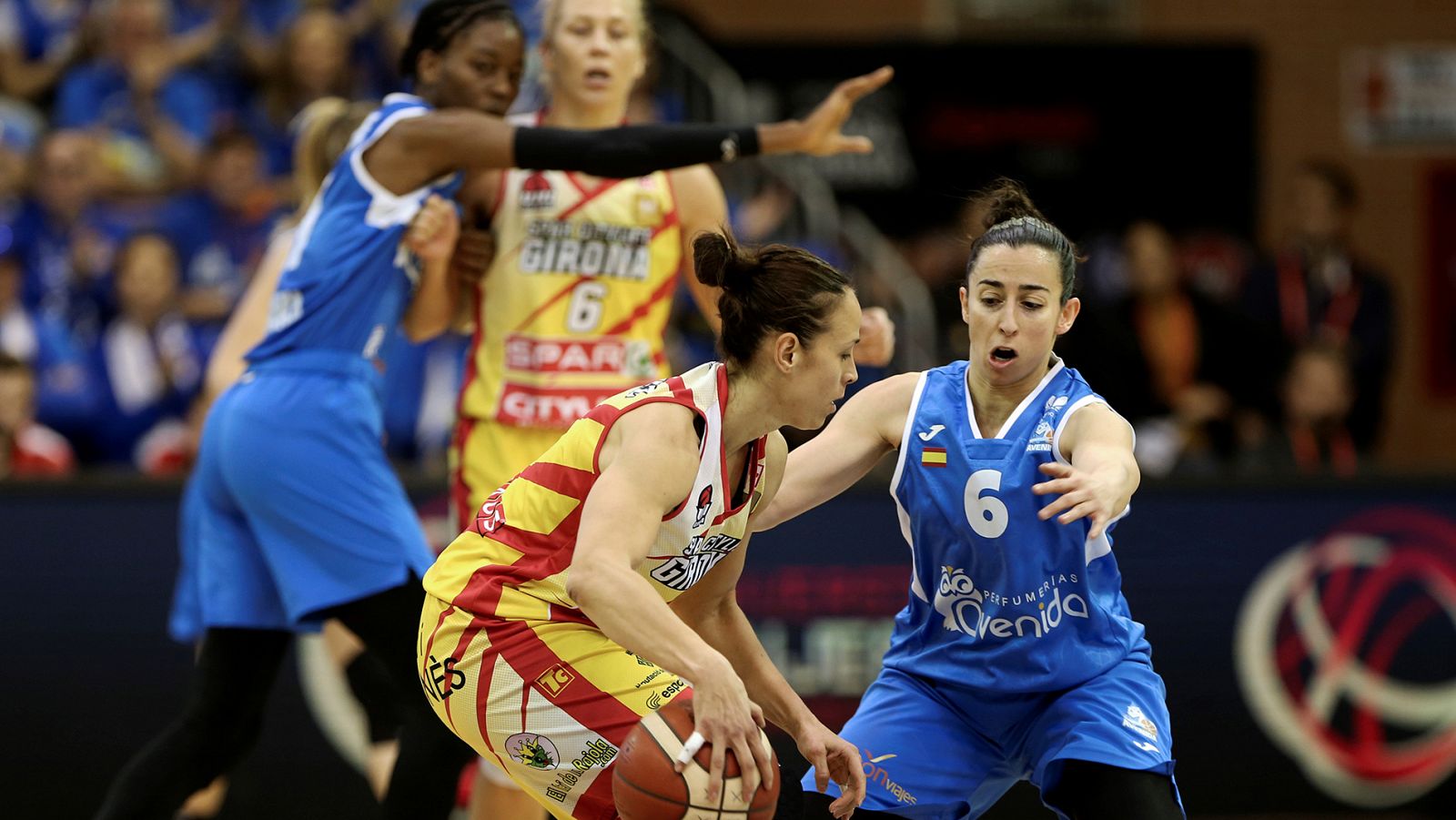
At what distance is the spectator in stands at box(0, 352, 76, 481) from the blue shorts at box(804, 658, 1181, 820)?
425cm

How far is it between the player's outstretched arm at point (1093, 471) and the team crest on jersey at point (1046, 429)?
32 millimetres

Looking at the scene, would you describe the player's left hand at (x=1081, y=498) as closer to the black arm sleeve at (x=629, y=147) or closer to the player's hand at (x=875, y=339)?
the player's hand at (x=875, y=339)

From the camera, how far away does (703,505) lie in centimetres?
340

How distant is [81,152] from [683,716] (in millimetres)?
6231

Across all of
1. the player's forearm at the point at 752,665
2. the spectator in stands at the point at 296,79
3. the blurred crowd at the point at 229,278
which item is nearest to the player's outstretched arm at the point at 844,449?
the player's forearm at the point at 752,665

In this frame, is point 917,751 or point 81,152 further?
point 81,152

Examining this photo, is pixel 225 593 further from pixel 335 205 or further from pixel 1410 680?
pixel 1410 680

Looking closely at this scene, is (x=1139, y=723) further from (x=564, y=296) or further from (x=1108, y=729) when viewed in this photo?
(x=564, y=296)

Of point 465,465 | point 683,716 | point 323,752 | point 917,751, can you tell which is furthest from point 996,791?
point 323,752

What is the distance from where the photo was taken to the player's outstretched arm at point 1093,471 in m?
3.33

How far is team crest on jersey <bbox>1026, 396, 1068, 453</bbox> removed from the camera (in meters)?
3.79

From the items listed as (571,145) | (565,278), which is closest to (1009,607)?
(571,145)

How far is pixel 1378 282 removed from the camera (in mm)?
9289

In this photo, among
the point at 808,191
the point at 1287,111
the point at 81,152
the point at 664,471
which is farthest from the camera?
the point at 1287,111
